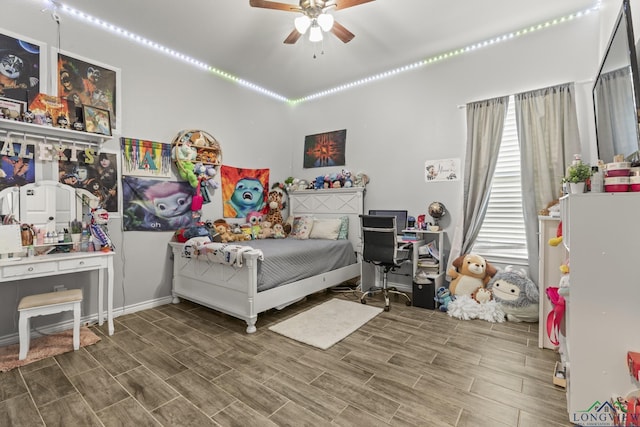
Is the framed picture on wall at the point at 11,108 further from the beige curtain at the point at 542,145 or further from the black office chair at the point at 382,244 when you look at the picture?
the beige curtain at the point at 542,145

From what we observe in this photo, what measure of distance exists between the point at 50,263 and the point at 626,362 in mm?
3773

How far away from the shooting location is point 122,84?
3.20m

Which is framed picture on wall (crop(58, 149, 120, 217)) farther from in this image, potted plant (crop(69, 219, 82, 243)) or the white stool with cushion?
the white stool with cushion

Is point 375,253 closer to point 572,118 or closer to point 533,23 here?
point 572,118

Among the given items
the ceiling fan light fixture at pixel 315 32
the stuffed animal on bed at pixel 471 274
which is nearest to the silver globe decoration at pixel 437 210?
the stuffed animal on bed at pixel 471 274

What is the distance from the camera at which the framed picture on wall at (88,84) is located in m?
2.81

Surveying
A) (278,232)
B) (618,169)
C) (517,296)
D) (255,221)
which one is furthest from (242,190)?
(618,169)

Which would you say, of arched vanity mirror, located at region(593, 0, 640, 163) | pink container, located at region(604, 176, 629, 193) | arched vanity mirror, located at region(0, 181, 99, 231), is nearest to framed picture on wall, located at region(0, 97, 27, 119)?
arched vanity mirror, located at region(0, 181, 99, 231)

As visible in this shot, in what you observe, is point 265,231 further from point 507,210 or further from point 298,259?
point 507,210

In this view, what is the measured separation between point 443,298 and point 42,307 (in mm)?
3735

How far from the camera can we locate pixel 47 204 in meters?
2.67

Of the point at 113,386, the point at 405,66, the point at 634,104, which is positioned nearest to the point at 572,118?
the point at 634,104

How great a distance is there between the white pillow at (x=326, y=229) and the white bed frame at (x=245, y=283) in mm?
225

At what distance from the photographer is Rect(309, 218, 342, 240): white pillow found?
14.1 ft
